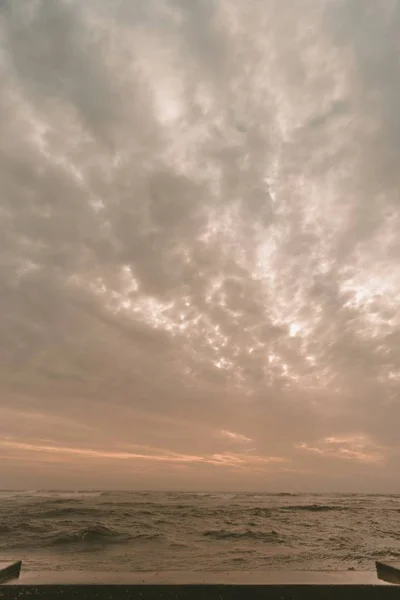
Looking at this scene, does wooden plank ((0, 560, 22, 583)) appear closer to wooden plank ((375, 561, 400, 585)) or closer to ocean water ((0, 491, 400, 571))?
ocean water ((0, 491, 400, 571))

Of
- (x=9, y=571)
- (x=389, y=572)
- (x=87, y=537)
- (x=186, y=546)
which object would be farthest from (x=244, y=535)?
(x=9, y=571)

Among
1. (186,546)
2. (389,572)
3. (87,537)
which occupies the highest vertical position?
(389,572)

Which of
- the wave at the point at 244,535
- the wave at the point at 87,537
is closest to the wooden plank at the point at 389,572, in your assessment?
the wave at the point at 244,535

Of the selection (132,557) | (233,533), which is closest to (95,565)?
(132,557)

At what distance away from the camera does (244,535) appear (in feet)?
61.3

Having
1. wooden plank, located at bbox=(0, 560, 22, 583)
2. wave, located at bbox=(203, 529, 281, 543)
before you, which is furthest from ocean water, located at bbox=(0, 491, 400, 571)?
wooden plank, located at bbox=(0, 560, 22, 583)

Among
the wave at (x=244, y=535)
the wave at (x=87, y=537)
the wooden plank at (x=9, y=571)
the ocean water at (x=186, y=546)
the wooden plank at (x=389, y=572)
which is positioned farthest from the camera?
the wave at (x=244, y=535)

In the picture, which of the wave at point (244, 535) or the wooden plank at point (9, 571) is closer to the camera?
the wooden plank at point (9, 571)

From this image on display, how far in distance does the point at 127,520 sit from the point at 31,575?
2300cm

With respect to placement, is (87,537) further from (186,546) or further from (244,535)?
(244,535)

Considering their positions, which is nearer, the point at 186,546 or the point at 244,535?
the point at 186,546

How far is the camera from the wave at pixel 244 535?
17.7 m

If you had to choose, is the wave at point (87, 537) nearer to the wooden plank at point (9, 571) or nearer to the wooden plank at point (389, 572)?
the wooden plank at point (9, 571)
